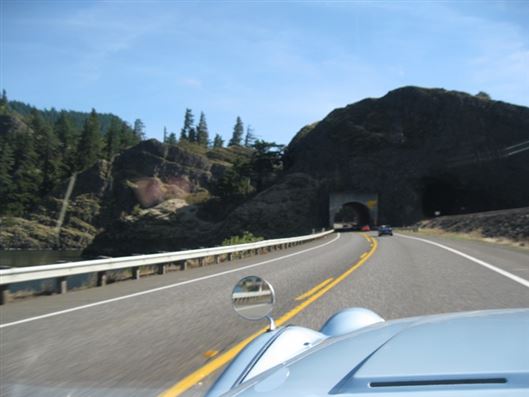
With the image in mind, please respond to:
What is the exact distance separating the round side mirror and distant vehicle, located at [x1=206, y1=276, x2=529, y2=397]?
0.56m

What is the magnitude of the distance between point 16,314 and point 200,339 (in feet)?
15.3

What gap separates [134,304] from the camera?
10977mm

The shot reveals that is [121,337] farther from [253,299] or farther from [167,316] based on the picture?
[253,299]

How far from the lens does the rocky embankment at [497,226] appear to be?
148 feet

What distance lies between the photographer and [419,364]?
212cm

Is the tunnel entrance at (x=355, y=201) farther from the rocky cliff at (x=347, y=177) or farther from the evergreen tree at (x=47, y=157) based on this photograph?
the evergreen tree at (x=47, y=157)

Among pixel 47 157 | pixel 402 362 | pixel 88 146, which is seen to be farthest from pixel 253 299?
pixel 47 157

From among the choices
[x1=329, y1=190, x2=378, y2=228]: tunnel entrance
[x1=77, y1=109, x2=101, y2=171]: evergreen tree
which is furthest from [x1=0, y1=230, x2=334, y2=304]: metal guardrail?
[x1=77, y1=109, x2=101, y2=171]: evergreen tree

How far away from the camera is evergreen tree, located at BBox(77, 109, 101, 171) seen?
14200 cm

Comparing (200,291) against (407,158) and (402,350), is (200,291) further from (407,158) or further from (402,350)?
(407,158)

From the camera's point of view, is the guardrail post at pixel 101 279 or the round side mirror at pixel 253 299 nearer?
the round side mirror at pixel 253 299

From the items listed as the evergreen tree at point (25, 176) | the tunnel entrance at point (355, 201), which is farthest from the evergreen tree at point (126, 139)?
the tunnel entrance at point (355, 201)

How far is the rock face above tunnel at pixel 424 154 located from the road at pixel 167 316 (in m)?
80.8

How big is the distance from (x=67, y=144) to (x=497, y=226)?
131358 millimetres
